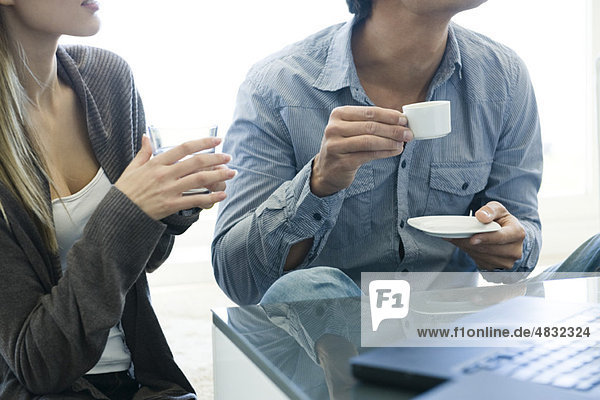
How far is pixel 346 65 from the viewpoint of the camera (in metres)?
1.55

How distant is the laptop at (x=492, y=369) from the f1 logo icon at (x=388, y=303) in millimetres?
134

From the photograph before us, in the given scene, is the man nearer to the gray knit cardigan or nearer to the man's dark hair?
the man's dark hair

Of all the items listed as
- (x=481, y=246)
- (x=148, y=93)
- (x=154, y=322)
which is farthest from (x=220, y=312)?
(x=148, y=93)

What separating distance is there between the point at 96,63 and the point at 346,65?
489 millimetres

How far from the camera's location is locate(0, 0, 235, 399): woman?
3.46 feet

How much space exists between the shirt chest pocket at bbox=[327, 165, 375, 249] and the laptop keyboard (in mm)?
833

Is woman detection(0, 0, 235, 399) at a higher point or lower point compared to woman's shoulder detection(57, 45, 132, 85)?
lower

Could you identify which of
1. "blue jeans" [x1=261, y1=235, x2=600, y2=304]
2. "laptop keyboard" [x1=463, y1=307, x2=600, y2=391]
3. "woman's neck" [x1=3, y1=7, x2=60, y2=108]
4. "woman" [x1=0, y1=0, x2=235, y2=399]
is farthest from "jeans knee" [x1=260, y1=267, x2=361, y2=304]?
"woman's neck" [x1=3, y1=7, x2=60, y2=108]

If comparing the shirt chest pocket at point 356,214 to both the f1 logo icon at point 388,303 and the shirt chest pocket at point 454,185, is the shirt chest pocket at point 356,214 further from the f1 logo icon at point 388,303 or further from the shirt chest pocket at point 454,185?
the f1 logo icon at point 388,303

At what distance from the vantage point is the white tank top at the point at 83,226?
3.98ft

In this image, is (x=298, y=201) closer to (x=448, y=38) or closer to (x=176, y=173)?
(x=176, y=173)

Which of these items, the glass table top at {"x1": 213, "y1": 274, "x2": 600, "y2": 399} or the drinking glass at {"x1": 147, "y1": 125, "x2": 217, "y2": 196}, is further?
the drinking glass at {"x1": 147, "y1": 125, "x2": 217, "y2": 196}

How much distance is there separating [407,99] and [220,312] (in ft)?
2.73

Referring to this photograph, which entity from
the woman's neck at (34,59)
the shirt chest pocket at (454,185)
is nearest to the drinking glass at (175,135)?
the woman's neck at (34,59)
